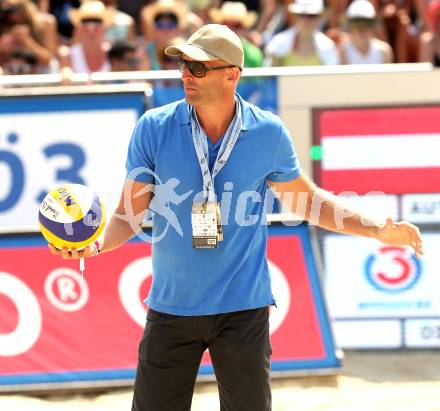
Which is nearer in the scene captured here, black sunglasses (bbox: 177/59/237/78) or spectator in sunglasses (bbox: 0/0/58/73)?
black sunglasses (bbox: 177/59/237/78)

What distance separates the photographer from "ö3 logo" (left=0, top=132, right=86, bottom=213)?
6211mm

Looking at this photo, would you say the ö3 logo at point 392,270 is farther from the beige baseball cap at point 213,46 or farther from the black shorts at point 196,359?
the beige baseball cap at point 213,46

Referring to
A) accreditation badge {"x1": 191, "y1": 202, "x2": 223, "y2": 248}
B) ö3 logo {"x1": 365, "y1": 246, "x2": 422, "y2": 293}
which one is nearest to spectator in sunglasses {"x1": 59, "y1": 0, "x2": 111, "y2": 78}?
ö3 logo {"x1": 365, "y1": 246, "x2": 422, "y2": 293}

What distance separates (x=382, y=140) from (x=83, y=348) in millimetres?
2507

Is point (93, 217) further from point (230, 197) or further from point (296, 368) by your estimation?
point (296, 368)

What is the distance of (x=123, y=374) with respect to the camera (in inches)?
227

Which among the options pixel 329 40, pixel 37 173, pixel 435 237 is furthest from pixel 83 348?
pixel 329 40

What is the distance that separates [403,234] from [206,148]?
2.78ft

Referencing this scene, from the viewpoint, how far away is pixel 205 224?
3.41 metres

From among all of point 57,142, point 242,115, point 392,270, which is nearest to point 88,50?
point 57,142

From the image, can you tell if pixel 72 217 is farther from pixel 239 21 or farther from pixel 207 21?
pixel 207 21

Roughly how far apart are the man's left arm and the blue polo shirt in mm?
178

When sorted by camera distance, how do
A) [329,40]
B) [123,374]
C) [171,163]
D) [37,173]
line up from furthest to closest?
1. [329,40]
2. [37,173]
3. [123,374]
4. [171,163]

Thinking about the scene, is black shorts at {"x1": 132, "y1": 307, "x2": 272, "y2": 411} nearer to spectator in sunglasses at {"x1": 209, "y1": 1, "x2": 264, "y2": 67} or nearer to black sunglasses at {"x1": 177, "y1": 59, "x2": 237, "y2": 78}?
black sunglasses at {"x1": 177, "y1": 59, "x2": 237, "y2": 78}
